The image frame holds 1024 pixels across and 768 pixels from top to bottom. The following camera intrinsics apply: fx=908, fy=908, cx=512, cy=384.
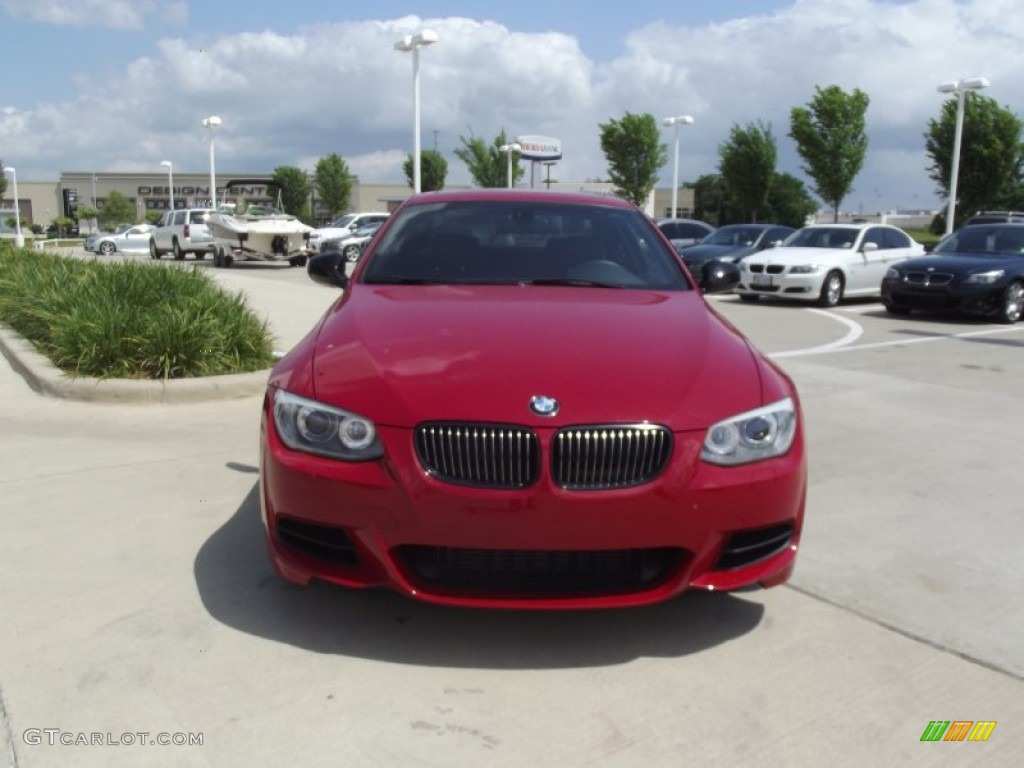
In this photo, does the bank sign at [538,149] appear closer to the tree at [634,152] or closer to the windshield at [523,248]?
the tree at [634,152]

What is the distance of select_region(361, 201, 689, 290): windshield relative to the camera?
4.16m

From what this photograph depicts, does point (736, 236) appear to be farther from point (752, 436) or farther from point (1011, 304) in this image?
point (752, 436)

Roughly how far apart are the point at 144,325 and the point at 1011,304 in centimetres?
1193

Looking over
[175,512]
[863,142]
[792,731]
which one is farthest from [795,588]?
[863,142]

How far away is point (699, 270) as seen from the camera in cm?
501

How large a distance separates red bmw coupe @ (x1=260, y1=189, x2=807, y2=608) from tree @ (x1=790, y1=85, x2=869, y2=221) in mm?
34395

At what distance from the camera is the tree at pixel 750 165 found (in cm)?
4066

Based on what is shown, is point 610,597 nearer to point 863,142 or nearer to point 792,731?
point 792,731

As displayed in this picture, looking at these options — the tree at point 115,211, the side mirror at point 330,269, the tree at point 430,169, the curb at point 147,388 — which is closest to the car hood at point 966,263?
the curb at point 147,388

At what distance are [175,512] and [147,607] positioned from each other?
1.06 meters

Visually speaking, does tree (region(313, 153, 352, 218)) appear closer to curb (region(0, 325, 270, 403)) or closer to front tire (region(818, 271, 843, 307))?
front tire (region(818, 271, 843, 307))

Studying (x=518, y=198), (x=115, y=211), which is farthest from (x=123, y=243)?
(x=115, y=211)

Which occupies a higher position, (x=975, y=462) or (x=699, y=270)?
(x=699, y=270)

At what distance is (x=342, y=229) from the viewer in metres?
31.3
